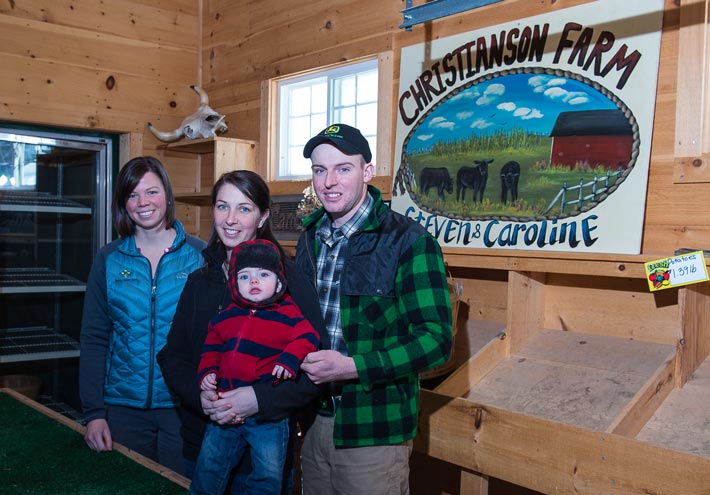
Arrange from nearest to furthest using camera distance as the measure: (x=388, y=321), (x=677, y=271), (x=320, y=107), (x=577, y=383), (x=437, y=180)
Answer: (x=388, y=321)
(x=677, y=271)
(x=577, y=383)
(x=437, y=180)
(x=320, y=107)

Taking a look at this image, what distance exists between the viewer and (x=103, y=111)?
4633mm

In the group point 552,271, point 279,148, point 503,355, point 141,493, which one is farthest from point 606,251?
point 279,148

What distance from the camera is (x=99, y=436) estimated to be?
78.5 inches

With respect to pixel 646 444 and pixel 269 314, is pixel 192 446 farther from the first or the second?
pixel 646 444

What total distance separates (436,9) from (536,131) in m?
0.71

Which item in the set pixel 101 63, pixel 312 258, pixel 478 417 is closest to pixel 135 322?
pixel 312 258

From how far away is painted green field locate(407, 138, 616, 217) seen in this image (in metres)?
2.84

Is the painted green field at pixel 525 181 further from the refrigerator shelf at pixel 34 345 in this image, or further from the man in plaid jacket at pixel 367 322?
the refrigerator shelf at pixel 34 345

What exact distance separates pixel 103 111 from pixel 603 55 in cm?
326

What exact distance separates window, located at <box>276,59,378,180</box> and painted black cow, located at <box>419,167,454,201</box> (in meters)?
0.60

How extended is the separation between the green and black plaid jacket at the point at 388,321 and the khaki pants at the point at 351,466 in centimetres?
5

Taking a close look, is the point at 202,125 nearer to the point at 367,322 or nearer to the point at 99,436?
the point at 99,436

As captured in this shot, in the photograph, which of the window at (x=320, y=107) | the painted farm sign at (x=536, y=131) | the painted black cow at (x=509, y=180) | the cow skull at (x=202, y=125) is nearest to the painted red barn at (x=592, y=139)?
the painted farm sign at (x=536, y=131)

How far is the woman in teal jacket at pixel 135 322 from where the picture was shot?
2.05m
